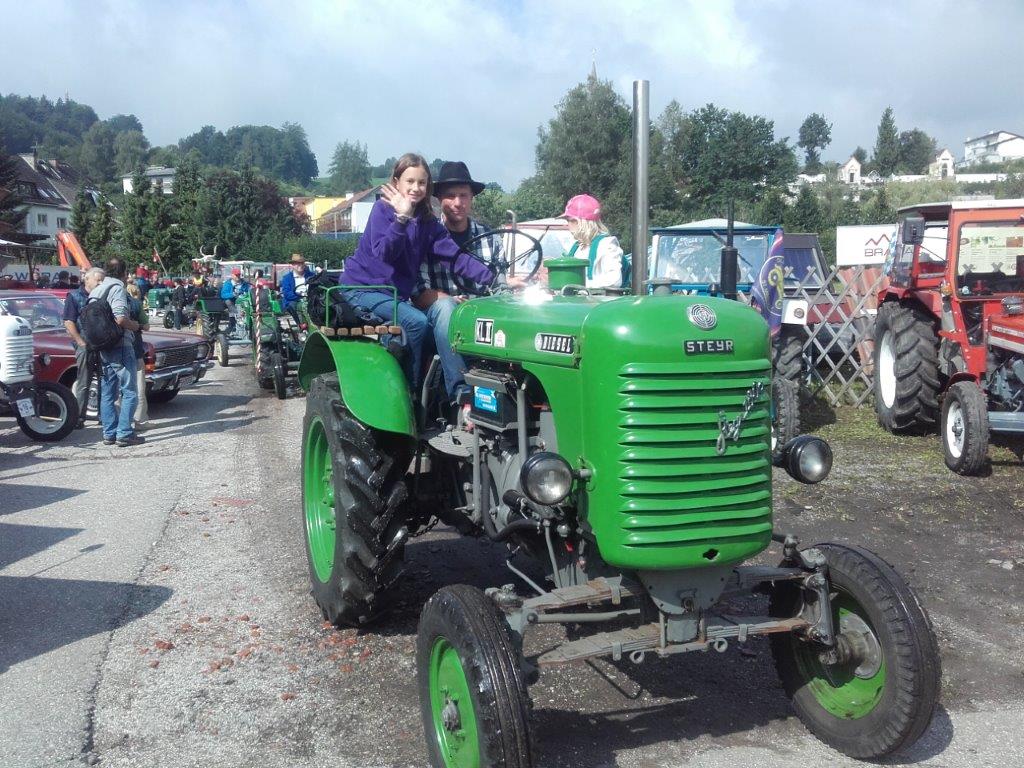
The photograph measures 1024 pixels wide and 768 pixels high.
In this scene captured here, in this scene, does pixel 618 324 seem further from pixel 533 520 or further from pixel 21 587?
pixel 21 587

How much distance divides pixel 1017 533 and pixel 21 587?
5885 mm

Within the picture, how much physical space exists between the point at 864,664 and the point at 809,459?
0.70 metres

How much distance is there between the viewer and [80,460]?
8516mm

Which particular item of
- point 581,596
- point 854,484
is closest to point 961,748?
point 581,596

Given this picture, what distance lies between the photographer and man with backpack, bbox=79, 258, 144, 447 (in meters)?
8.97

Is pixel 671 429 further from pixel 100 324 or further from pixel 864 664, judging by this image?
pixel 100 324

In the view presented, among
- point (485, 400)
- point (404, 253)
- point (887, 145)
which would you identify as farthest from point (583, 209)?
point (887, 145)

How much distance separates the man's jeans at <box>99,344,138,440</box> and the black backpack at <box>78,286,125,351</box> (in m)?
0.16

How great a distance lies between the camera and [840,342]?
11.1 meters

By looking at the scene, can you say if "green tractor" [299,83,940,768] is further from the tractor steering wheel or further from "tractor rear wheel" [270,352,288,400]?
"tractor rear wheel" [270,352,288,400]

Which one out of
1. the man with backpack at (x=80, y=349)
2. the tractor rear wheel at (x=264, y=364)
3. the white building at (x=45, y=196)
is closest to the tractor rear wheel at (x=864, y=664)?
the man with backpack at (x=80, y=349)

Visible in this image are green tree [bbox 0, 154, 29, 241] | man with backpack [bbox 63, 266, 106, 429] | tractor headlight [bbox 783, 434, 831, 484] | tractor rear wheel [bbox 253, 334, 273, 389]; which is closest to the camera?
tractor headlight [bbox 783, 434, 831, 484]

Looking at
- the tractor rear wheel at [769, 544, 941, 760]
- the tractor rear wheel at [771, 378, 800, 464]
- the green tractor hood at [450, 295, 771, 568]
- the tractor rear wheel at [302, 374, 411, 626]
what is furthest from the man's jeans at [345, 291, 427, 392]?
the tractor rear wheel at [771, 378, 800, 464]

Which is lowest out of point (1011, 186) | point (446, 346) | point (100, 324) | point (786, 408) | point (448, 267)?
point (786, 408)
